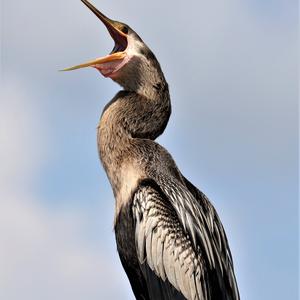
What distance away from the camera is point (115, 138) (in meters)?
10.9

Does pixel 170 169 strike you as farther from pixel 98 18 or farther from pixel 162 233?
pixel 98 18

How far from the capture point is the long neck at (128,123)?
35.6 feet

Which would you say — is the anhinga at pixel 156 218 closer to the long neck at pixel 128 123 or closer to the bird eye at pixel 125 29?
the long neck at pixel 128 123

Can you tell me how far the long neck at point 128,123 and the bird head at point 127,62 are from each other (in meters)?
0.14

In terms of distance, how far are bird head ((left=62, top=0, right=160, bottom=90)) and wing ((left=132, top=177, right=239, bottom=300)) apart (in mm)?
1236

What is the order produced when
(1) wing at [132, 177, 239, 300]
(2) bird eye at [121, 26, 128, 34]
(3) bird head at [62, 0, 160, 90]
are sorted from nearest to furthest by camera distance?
(1) wing at [132, 177, 239, 300], (3) bird head at [62, 0, 160, 90], (2) bird eye at [121, 26, 128, 34]

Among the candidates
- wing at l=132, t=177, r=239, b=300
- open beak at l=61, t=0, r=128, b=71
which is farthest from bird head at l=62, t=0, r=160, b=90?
wing at l=132, t=177, r=239, b=300

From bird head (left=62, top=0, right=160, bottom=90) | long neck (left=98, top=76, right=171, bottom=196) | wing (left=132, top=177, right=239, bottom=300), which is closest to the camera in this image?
wing (left=132, top=177, right=239, bottom=300)

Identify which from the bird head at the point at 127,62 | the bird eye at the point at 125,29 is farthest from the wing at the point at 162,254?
the bird eye at the point at 125,29

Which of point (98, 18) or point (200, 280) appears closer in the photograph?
point (200, 280)

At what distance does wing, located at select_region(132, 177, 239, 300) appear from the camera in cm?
1055

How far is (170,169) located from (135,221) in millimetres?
636

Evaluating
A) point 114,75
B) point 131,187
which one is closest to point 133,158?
point 131,187

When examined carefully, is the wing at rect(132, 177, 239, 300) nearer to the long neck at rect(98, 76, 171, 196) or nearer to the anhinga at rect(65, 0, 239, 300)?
the anhinga at rect(65, 0, 239, 300)
